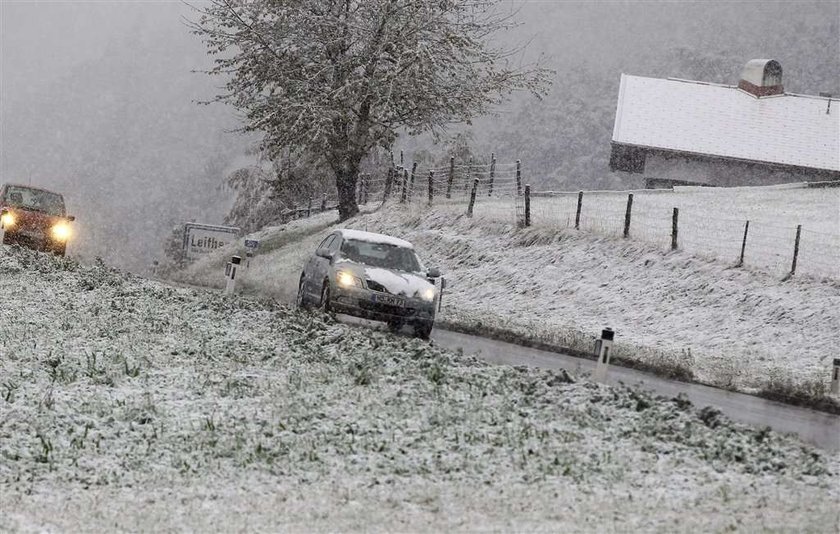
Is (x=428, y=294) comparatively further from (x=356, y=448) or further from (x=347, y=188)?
(x=347, y=188)

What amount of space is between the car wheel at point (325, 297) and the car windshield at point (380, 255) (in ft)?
1.87

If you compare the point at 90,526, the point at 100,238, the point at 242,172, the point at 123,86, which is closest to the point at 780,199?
the point at 242,172

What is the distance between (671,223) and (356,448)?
2366cm

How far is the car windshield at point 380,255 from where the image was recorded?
18.6 metres

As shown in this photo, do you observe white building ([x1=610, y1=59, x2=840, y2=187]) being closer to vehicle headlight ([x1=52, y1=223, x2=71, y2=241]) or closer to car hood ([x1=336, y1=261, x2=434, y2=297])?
vehicle headlight ([x1=52, y1=223, x2=71, y2=241])

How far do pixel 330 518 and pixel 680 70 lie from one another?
11820 cm

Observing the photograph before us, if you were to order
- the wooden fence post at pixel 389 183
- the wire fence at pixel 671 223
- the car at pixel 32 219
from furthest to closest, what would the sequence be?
the wooden fence post at pixel 389 183 < the car at pixel 32 219 < the wire fence at pixel 671 223

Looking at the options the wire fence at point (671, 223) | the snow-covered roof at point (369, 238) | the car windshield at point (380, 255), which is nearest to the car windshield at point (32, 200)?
the wire fence at point (671, 223)

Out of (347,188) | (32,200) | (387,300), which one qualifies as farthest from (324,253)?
(347,188)

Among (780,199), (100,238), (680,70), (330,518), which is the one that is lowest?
(100,238)

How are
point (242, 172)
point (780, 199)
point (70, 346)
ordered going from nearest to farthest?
point (70, 346) < point (780, 199) < point (242, 172)

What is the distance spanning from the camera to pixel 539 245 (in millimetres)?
30703

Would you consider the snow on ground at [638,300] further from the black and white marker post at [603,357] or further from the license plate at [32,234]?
the license plate at [32,234]

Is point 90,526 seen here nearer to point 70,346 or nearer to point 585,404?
point 585,404
